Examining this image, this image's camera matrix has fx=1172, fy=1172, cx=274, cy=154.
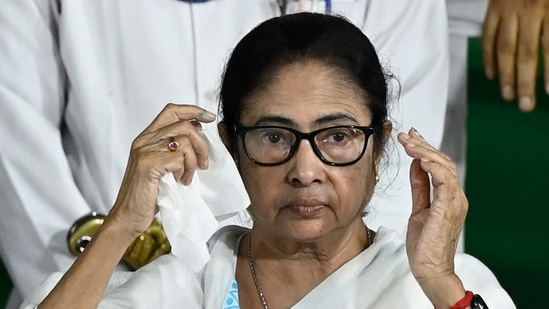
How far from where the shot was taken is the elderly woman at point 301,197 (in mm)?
1540

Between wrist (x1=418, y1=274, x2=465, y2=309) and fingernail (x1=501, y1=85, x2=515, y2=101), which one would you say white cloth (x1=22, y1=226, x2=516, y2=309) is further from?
fingernail (x1=501, y1=85, x2=515, y2=101)

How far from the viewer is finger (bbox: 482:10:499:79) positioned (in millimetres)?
2242

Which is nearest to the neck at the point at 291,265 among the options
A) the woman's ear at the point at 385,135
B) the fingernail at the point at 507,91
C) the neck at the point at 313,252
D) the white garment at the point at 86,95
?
the neck at the point at 313,252

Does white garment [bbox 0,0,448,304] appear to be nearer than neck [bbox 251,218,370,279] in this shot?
No

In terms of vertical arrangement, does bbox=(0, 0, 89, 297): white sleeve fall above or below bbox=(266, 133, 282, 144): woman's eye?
below

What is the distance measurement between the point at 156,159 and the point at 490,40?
948 millimetres

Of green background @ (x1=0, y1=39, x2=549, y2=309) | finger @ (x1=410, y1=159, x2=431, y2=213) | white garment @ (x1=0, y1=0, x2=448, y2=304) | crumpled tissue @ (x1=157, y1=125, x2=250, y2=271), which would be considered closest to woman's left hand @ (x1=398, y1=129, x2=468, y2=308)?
finger @ (x1=410, y1=159, x2=431, y2=213)

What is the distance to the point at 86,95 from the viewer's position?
2.09 m

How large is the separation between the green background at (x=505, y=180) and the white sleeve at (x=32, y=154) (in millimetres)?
1051

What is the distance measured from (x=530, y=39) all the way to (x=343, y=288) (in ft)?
2.54

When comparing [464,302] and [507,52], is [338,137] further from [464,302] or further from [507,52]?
[507,52]

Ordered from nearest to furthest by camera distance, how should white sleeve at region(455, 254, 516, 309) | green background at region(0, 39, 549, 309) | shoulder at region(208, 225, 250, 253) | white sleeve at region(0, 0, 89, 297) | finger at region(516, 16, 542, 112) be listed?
white sleeve at region(455, 254, 516, 309) < shoulder at region(208, 225, 250, 253) < white sleeve at region(0, 0, 89, 297) < finger at region(516, 16, 542, 112) < green background at region(0, 39, 549, 309)

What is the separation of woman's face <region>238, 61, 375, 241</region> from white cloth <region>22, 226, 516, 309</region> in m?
0.08

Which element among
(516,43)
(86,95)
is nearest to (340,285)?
(86,95)
